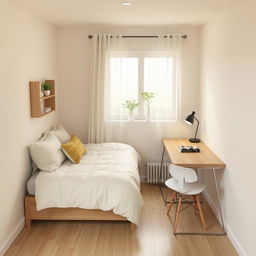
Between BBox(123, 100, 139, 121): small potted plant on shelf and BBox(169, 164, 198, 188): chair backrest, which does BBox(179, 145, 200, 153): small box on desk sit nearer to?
BBox(169, 164, 198, 188): chair backrest

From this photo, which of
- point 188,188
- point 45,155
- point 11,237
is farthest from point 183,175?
point 11,237

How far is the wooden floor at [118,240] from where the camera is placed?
128 inches

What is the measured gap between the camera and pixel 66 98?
523cm

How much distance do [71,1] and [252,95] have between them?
6.71ft

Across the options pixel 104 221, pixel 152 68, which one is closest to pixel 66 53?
pixel 152 68

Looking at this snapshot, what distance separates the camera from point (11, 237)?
3.41 m

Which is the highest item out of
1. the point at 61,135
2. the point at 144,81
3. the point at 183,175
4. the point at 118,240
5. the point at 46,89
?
the point at 144,81

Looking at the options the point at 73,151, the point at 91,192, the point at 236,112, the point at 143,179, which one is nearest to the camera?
the point at 236,112

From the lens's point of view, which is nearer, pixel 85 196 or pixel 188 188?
pixel 85 196

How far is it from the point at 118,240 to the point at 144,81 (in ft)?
8.55

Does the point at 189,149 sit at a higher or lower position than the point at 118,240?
higher

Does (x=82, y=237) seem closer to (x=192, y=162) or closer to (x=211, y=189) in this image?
(x=192, y=162)

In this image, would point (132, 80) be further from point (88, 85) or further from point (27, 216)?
point (27, 216)

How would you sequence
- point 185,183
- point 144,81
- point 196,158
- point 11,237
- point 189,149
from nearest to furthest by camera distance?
point 11,237
point 185,183
point 196,158
point 189,149
point 144,81
